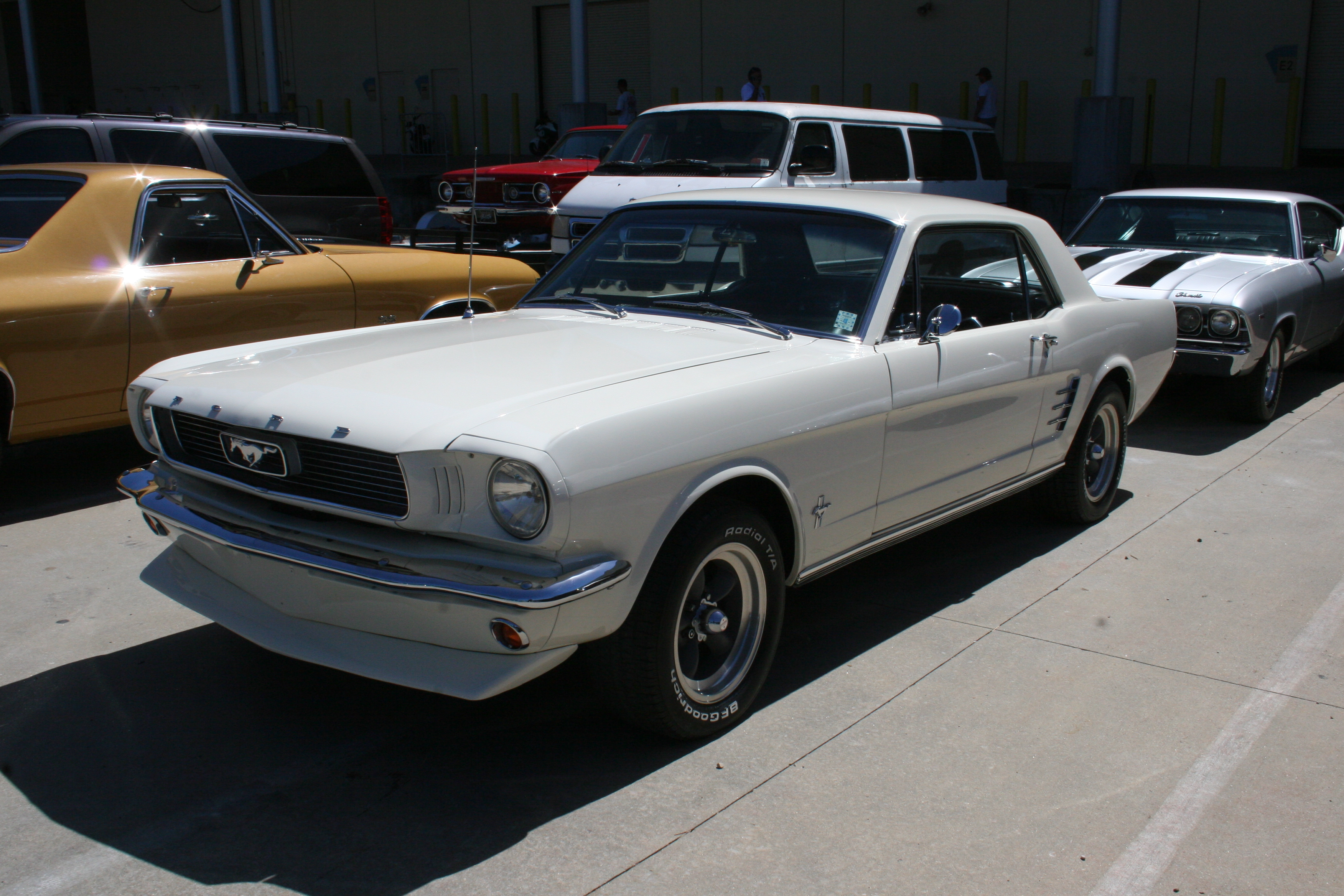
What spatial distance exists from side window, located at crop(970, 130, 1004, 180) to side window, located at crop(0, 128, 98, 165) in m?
8.20

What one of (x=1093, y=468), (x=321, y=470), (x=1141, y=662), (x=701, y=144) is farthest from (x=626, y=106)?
(x=321, y=470)

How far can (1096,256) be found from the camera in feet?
27.3

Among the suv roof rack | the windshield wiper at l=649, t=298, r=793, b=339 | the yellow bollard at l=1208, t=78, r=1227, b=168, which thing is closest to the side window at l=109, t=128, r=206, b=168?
the suv roof rack

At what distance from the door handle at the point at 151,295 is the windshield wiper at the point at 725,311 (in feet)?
9.18

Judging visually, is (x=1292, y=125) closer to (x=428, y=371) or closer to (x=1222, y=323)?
(x=1222, y=323)

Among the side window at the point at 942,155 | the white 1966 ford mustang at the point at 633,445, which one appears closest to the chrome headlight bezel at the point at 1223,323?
the white 1966 ford mustang at the point at 633,445

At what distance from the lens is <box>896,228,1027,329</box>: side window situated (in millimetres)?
4168

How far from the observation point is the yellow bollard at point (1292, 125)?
54.6 feet

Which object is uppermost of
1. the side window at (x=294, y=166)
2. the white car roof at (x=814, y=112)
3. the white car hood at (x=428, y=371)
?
the white car roof at (x=814, y=112)

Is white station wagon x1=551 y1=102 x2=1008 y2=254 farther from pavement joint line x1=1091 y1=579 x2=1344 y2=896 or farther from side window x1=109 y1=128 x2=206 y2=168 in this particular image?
pavement joint line x1=1091 y1=579 x2=1344 y2=896

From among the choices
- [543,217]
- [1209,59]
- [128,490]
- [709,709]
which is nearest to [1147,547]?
[709,709]

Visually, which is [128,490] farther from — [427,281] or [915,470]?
[427,281]

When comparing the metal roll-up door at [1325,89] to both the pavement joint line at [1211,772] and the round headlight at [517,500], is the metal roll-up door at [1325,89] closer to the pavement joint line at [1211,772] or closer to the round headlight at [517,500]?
the pavement joint line at [1211,772]

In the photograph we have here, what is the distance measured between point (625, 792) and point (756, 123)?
758 cm
